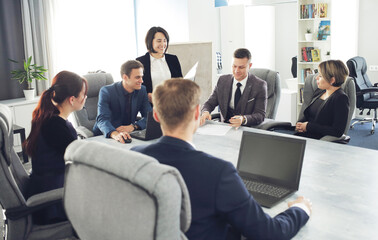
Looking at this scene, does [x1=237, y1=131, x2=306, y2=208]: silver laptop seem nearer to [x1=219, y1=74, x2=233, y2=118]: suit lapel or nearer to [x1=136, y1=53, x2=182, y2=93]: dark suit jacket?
[x1=219, y1=74, x2=233, y2=118]: suit lapel

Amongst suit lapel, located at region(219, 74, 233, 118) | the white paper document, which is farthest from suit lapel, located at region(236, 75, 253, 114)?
the white paper document

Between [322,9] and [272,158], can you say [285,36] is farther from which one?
[272,158]

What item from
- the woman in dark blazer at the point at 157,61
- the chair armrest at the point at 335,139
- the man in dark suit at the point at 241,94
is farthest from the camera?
the woman in dark blazer at the point at 157,61

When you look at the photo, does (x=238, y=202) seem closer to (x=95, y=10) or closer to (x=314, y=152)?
(x=314, y=152)

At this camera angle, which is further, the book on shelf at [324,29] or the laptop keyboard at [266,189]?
the book on shelf at [324,29]

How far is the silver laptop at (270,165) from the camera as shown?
179cm

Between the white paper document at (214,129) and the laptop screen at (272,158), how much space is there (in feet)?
2.91

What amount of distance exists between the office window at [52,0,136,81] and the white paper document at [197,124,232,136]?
3.16 metres

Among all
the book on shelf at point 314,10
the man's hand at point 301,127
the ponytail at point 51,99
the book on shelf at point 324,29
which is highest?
the book on shelf at point 314,10

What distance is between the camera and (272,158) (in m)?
1.89

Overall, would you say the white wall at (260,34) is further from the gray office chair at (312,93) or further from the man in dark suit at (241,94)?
the gray office chair at (312,93)

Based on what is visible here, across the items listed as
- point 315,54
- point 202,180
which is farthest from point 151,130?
A: point 315,54

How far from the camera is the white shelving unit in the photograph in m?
5.91

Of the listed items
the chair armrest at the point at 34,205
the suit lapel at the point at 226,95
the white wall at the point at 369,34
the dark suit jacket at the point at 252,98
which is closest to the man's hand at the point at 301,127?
the dark suit jacket at the point at 252,98
